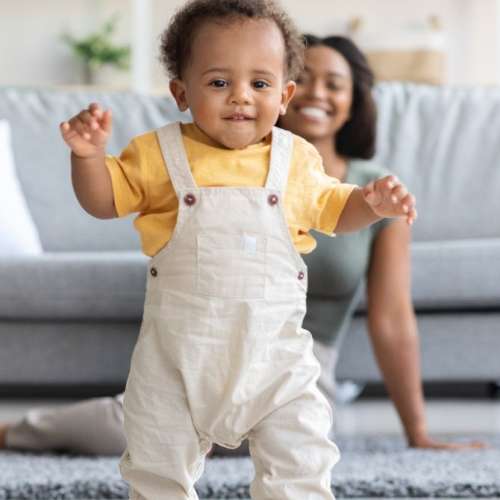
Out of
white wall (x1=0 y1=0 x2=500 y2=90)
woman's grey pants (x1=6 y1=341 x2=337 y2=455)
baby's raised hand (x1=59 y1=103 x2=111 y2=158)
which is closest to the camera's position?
baby's raised hand (x1=59 y1=103 x2=111 y2=158)

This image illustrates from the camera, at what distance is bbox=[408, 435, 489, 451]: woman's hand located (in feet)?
6.97

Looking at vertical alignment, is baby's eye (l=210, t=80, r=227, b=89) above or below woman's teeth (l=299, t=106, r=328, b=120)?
above

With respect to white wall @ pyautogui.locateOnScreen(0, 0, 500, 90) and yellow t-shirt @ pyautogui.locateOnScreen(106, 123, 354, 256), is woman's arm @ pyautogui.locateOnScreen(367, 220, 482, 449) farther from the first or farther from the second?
white wall @ pyautogui.locateOnScreen(0, 0, 500, 90)

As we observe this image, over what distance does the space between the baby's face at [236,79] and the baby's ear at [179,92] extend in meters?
0.04

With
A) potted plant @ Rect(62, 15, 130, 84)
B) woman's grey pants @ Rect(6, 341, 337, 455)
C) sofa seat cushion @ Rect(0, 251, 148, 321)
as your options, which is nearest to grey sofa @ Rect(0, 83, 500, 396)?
sofa seat cushion @ Rect(0, 251, 148, 321)

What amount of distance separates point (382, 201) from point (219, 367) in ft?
0.82

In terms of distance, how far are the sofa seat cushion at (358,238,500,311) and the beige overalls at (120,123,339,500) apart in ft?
4.61

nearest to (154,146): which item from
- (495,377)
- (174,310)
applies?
(174,310)

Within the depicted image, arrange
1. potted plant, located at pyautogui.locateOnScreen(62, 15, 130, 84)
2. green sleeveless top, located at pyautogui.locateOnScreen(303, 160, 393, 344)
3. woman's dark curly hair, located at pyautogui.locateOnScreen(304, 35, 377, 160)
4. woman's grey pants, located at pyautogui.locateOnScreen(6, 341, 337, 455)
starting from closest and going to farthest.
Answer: woman's grey pants, located at pyautogui.locateOnScreen(6, 341, 337, 455)
green sleeveless top, located at pyautogui.locateOnScreen(303, 160, 393, 344)
woman's dark curly hair, located at pyautogui.locateOnScreen(304, 35, 377, 160)
potted plant, located at pyautogui.locateOnScreen(62, 15, 130, 84)

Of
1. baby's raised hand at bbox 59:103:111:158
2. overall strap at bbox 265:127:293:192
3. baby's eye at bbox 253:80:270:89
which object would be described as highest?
baby's eye at bbox 253:80:270:89

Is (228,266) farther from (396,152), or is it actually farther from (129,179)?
(396,152)

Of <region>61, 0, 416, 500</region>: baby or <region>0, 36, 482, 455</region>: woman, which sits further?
<region>0, 36, 482, 455</region>: woman

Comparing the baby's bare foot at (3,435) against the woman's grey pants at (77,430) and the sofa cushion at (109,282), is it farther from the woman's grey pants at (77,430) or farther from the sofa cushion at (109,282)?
the sofa cushion at (109,282)

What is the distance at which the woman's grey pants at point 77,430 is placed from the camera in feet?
6.85
